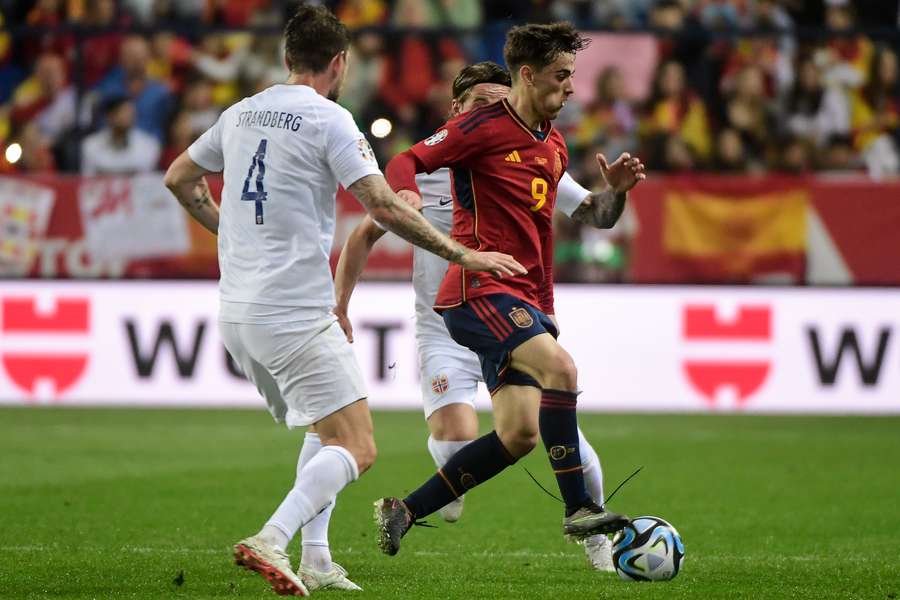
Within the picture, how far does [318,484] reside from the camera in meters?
5.68

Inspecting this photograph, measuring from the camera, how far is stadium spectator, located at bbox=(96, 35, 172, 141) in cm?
1463

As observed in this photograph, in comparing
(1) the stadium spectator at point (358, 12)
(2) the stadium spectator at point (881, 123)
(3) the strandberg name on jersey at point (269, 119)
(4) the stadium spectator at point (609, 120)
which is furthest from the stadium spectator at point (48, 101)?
(3) the strandberg name on jersey at point (269, 119)

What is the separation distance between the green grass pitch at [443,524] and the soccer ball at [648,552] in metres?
0.12

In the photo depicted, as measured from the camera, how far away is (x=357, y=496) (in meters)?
9.30

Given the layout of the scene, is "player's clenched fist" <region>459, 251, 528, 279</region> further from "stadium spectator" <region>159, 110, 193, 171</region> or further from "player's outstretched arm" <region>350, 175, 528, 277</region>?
"stadium spectator" <region>159, 110, 193, 171</region>

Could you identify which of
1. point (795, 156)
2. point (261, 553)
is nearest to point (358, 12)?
point (795, 156)

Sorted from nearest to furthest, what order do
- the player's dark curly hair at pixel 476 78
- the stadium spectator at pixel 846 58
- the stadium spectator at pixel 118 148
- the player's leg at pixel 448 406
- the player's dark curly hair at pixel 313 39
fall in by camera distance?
1. the player's dark curly hair at pixel 313 39
2. the player's dark curly hair at pixel 476 78
3. the player's leg at pixel 448 406
4. the stadium spectator at pixel 118 148
5. the stadium spectator at pixel 846 58

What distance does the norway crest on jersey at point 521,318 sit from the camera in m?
6.25

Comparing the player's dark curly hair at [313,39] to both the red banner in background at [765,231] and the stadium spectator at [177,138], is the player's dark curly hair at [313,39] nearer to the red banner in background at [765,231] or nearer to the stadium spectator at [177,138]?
the red banner in background at [765,231]

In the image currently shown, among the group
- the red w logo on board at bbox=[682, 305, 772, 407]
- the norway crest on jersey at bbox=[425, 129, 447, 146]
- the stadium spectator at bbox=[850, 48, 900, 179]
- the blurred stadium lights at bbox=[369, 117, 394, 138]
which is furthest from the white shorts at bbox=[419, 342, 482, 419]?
the stadium spectator at bbox=[850, 48, 900, 179]

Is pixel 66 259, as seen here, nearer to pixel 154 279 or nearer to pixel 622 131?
pixel 154 279

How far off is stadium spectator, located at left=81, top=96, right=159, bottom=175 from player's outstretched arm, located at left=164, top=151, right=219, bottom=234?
8238 millimetres

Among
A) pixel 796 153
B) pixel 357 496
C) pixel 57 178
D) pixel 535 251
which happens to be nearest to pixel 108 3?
pixel 57 178

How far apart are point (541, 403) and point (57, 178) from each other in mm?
8605
